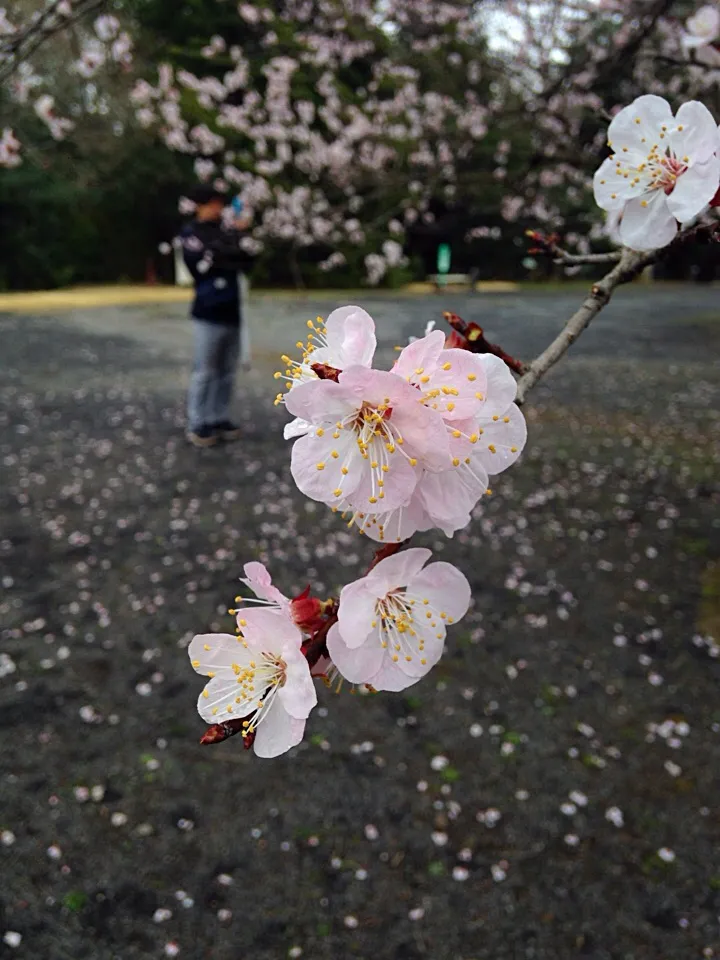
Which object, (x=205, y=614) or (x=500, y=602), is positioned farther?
(x=500, y=602)

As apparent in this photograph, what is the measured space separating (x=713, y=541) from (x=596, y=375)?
5365 millimetres

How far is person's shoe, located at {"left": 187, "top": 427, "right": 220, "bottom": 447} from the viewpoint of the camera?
5832 millimetres

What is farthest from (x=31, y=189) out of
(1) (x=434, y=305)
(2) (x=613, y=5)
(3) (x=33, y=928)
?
(3) (x=33, y=928)

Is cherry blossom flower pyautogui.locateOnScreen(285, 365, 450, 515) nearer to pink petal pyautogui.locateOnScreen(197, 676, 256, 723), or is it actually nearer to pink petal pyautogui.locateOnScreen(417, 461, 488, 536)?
pink petal pyautogui.locateOnScreen(417, 461, 488, 536)

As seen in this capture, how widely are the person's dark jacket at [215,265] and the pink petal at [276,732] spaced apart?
172 inches

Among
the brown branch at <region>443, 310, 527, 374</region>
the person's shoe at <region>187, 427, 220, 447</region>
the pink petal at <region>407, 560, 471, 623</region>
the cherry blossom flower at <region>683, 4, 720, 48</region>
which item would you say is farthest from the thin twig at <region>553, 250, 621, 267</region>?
the person's shoe at <region>187, 427, 220, 447</region>

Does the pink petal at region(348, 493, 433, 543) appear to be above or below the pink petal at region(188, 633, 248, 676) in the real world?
above

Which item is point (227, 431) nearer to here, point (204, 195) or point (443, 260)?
point (204, 195)

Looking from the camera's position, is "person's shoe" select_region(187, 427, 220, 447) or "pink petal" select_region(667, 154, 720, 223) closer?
"pink petal" select_region(667, 154, 720, 223)

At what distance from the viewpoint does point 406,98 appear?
671cm

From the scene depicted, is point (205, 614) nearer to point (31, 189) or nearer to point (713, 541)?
point (713, 541)

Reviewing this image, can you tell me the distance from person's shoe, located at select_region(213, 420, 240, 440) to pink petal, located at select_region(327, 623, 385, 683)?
530cm

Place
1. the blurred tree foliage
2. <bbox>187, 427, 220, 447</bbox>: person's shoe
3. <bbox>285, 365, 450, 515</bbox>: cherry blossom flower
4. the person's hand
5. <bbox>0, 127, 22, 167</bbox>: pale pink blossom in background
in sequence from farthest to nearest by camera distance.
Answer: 1. the blurred tree foliage
2. <bbox>187, 427, 220, 447</bbox>: person's shoe
3. the person's hand
4. <bbox>0, 127, 22, 167</bbox>: pale pink blossom in background
5. <bbox>285, 365, 450, 515</bbox>: cherry blossom flower

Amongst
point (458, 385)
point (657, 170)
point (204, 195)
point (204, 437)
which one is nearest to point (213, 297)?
point (204, 195)
